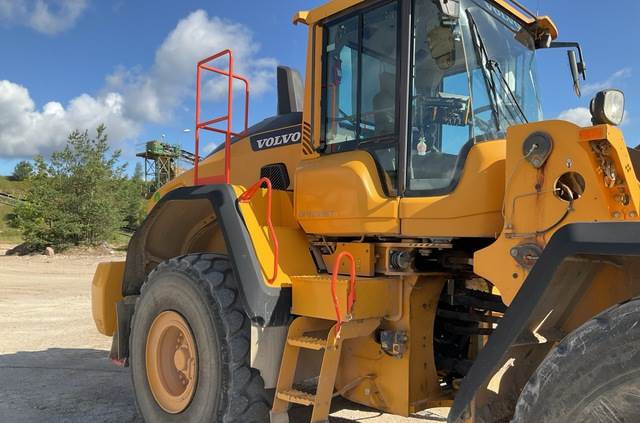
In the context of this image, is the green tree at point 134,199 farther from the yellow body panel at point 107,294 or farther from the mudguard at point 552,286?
the mudguard at point 552,286

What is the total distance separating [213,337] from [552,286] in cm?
212

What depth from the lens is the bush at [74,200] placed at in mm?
23859

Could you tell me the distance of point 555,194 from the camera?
2508 mm

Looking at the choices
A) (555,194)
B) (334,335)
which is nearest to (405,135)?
(555,194)

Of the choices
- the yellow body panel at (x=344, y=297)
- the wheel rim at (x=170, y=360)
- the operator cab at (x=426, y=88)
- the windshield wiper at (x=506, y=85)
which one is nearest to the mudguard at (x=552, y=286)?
the operator cab at (x=426, y=88)

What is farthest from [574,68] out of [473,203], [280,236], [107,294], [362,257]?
[107,294]

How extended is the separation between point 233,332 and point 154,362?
3.17ft

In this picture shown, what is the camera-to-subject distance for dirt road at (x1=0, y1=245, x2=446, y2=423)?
4.66 m

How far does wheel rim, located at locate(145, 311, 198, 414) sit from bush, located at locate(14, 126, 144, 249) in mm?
21344

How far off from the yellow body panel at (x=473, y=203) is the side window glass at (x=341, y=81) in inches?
32.3

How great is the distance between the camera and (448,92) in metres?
3.26

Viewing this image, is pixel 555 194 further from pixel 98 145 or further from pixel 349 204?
pixel 98 145

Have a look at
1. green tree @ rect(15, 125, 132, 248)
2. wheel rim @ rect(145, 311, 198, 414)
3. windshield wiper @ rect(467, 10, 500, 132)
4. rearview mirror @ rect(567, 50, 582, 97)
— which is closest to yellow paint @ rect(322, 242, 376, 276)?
windshield wiper @ rect(467, 10, 500, 132)

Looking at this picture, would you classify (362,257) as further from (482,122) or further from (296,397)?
(482,122)
